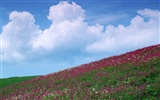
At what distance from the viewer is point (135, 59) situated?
2748 centimetres

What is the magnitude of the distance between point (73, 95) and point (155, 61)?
8232 mm

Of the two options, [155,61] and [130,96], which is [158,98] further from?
[155,61]

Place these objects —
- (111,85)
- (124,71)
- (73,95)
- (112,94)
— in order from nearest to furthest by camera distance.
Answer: (112,94), (73,95), (111,85), (124,71)

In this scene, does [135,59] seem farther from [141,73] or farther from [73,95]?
[73,95]

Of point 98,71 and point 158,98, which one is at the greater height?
point 98,71

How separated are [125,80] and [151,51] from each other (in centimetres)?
974

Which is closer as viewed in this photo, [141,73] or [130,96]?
[130,96]

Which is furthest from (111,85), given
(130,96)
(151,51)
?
(151,51)

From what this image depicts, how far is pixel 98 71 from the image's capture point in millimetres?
26812

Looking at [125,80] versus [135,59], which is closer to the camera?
[125,80]

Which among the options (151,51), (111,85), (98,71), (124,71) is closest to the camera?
(111,85)

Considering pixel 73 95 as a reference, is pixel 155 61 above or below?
above

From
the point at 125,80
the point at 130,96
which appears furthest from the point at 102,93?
the point at 125,80

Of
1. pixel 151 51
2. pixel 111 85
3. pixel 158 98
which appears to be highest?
pixel 151 51
